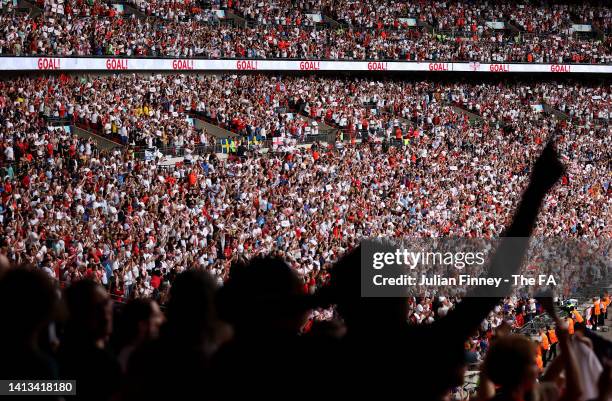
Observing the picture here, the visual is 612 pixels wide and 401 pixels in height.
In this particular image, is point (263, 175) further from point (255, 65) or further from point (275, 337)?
point (275, 337)

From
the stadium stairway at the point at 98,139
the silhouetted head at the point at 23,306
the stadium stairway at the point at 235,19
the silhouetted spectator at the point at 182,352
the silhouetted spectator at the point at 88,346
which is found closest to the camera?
the silhouetted spectator at the point at 182,352

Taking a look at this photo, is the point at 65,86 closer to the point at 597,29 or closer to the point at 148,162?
the point at 148,162

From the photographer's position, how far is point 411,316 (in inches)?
663

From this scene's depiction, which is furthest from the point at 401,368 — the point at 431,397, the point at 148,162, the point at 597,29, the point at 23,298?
the point at 597,29

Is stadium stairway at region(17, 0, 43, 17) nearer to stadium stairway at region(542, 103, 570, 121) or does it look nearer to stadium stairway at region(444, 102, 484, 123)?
stadium stairway at region(444, 102, 484, 123)

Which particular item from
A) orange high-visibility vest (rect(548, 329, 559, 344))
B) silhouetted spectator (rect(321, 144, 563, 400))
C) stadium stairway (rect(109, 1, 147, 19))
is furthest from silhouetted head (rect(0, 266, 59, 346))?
stadium stairway (rect(109, 1, 147, 19))

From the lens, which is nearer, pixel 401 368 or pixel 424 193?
pixel 401 368

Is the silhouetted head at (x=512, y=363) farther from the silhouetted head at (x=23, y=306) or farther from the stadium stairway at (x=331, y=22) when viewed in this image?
the stadium stairway at (x=331, y=22)

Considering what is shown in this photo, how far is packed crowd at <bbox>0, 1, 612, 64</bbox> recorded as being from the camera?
89.3ft

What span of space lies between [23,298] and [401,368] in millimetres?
1252

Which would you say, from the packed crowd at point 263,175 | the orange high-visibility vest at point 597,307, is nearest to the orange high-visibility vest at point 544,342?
the orange high-visibility vest at point 597,307

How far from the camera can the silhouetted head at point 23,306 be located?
2.78m

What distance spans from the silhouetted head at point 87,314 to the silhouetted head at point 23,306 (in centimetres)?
61

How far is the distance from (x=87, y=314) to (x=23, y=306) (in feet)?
2.16
